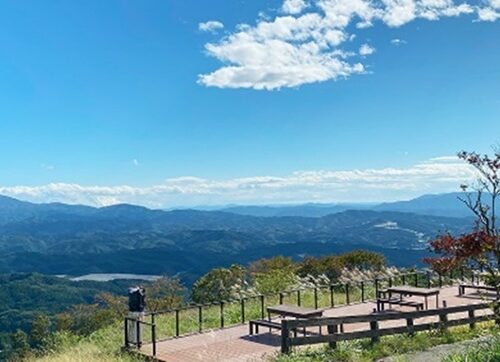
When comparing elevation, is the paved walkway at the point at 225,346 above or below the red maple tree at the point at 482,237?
below

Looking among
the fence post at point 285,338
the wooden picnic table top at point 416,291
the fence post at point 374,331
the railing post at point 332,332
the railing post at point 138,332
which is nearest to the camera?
the fence post at point 285,338

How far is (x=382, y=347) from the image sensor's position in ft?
34.4

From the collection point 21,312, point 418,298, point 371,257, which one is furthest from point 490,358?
point 21,312

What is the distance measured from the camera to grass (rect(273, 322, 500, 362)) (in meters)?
9.85

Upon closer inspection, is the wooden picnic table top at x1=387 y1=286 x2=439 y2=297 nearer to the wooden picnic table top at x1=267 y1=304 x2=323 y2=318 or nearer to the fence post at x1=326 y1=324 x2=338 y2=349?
the wooden picnic table top at x1=267 y1=304 x2=323 y2=318

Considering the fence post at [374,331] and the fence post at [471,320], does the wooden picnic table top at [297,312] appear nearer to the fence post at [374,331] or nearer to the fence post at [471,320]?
the fence post at [374,331]

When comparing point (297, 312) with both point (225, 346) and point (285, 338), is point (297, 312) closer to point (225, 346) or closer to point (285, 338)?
point (225, 346)

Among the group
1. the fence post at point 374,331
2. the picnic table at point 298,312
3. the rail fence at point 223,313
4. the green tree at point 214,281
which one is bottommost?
the green tree at point 214,281

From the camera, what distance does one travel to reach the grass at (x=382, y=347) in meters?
9.85

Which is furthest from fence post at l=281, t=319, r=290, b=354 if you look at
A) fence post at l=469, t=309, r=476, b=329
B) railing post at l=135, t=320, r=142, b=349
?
fence post at l=469, t=309, r=476, b=329

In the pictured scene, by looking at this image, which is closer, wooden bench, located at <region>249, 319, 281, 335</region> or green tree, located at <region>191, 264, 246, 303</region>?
wooden bench, located at <region>249, 319, 281, 335</region>

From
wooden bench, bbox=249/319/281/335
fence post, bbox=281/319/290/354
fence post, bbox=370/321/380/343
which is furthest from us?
wooden bench, bbox=249/319/281/335

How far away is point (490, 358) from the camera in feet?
23.9

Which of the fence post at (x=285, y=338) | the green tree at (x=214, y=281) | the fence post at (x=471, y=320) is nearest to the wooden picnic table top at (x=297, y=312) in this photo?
the fence post at (x=285, y=338)
